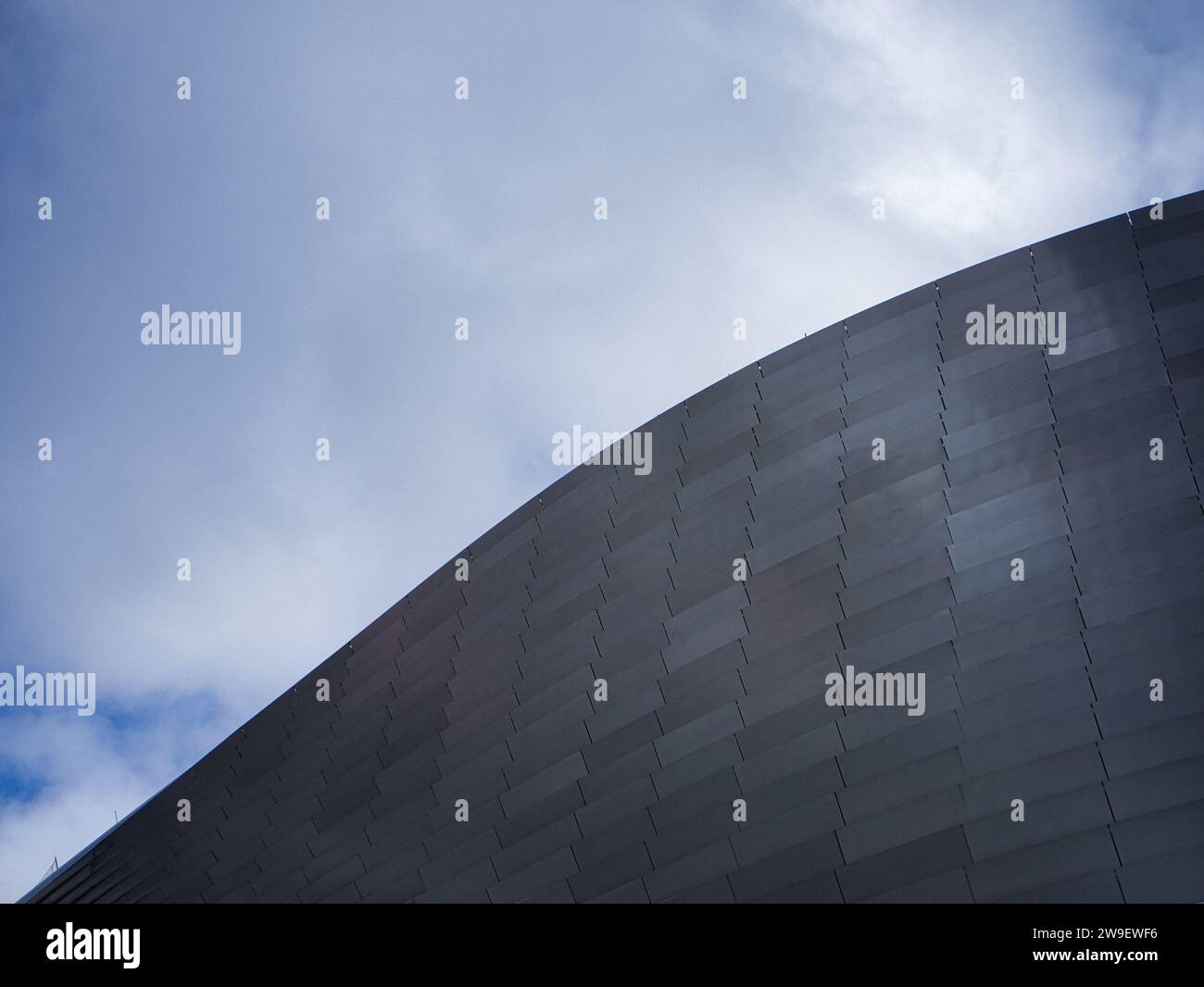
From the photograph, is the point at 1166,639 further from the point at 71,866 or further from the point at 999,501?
the point at 71,866

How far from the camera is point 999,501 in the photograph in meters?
11.9

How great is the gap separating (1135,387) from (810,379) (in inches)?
179

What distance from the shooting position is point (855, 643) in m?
11.9

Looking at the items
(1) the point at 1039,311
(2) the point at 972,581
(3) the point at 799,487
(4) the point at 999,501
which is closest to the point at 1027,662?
(2) the point at 972,581

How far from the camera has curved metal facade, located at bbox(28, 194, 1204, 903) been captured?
10.2 m

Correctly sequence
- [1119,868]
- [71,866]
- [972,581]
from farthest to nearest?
[71,866]
[972,581]
[1119,868]

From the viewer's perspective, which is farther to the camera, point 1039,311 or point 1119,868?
point 1039,311

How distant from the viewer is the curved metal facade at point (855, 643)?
400 inches
